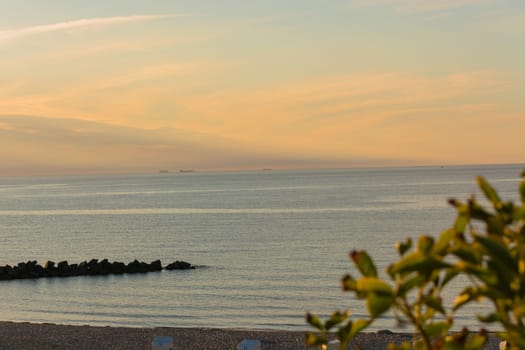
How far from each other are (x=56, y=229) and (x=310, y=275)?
42.1m

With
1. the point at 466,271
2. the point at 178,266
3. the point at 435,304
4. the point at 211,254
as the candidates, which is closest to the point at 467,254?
the point at 466,271

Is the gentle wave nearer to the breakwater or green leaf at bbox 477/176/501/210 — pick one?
the breakwater

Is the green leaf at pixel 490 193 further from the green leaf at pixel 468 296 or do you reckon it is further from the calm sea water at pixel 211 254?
the calm sea water at pixel 211 254

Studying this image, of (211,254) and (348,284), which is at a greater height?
(211,254)

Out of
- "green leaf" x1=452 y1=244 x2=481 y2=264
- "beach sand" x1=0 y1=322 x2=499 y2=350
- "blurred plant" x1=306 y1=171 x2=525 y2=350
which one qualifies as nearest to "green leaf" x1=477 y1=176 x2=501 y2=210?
"blurred plant" x1=306 y1=171 x2=525 y2=350

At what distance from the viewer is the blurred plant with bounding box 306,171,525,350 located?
4.30 feet

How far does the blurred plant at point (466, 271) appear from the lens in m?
1.31

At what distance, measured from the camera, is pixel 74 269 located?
153 feet

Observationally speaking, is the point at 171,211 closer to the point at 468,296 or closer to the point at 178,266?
the point at 178,266

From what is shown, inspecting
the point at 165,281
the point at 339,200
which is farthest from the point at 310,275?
the point at 339,200

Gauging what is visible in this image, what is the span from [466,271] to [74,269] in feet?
154

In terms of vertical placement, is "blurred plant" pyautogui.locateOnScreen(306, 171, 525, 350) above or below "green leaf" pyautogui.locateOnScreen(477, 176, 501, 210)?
below

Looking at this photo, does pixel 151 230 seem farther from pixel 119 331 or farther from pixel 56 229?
pixel 119 331

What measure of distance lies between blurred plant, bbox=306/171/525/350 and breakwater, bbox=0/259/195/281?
45.9m
